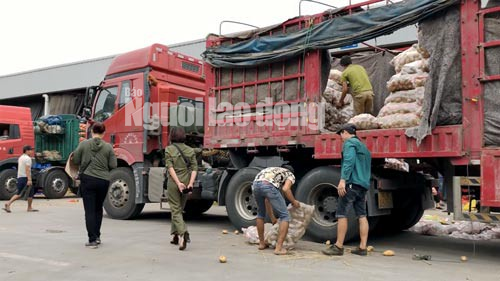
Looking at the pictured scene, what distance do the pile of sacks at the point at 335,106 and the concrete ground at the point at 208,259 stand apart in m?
2.04

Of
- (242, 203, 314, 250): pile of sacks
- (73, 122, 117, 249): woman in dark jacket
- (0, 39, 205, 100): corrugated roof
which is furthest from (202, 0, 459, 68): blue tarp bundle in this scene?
(0, 39, 205, 100): corrugated roof

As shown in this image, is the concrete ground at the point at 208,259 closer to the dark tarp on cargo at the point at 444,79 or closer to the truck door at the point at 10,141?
the dark tarp on cargo at the point at 444,79

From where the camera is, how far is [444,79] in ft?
20.1

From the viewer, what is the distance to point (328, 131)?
7.52 m

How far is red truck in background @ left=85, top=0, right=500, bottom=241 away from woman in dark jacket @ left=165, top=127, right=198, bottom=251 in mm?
1517

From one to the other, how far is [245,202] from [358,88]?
8.87 ft

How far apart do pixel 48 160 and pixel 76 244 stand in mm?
11160

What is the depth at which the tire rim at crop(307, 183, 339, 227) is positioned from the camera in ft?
23.9

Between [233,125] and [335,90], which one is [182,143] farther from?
[335,90]

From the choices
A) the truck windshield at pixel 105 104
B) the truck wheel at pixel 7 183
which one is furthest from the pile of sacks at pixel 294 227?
the truck wheel at pixel 7 183

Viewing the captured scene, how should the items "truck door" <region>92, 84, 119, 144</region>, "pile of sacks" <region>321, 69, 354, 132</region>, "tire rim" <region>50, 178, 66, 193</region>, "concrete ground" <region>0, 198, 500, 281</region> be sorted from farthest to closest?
"tire rim" <region>50, 178, 66, 193</region>
"truck door" <region>92, 84, 119, 144</region>
"pile of sacks" <region>321, 69, 354, 132</region>
"concrete ground" <region>0, 198, 500, 281</region>

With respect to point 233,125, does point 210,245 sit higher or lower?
lower

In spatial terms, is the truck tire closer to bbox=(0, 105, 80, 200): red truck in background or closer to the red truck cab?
the red truck cab

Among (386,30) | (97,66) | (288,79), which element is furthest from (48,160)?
(386,30)
